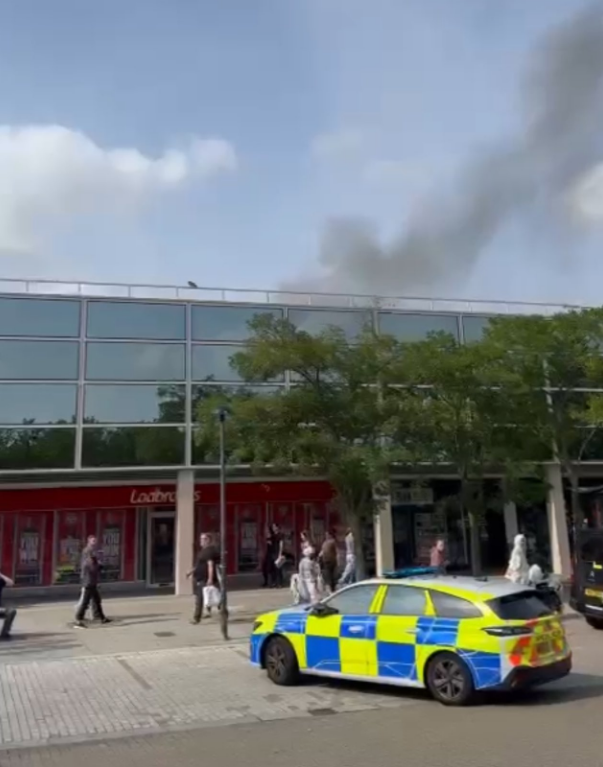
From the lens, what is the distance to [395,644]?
9.31 metres

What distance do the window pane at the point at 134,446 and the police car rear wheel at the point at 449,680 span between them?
601 inches

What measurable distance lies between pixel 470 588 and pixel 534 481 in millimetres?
13819

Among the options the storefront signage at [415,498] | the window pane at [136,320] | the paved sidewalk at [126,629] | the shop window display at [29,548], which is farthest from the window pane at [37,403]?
the storefront signage at [415,498]

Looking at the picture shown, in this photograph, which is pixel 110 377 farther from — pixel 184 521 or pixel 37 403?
pixel 184 521

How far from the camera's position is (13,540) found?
936 inches

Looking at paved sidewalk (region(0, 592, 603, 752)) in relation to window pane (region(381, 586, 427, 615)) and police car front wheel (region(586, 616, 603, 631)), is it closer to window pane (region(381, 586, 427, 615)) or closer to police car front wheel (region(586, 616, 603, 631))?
police car front wheel (region(586, 616, 603, 631))

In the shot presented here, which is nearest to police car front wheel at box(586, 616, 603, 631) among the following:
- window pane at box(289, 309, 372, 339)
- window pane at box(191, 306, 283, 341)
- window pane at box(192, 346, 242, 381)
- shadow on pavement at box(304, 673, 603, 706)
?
shadow on pavement at box(304, 673, 603, 706)

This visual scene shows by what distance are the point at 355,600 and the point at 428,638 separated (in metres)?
1.16

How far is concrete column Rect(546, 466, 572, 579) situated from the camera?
85.6 feet

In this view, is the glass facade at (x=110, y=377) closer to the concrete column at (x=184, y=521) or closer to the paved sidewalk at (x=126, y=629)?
the concrete column at (x=184, y=521)

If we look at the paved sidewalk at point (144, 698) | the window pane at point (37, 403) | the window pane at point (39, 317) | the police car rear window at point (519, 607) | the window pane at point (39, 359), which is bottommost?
the paved sidewalk at point (144, 698)

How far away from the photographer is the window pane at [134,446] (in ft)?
74.6

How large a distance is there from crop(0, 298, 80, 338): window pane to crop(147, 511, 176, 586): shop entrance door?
20.7 feet

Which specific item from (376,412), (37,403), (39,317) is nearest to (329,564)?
(376,412)
